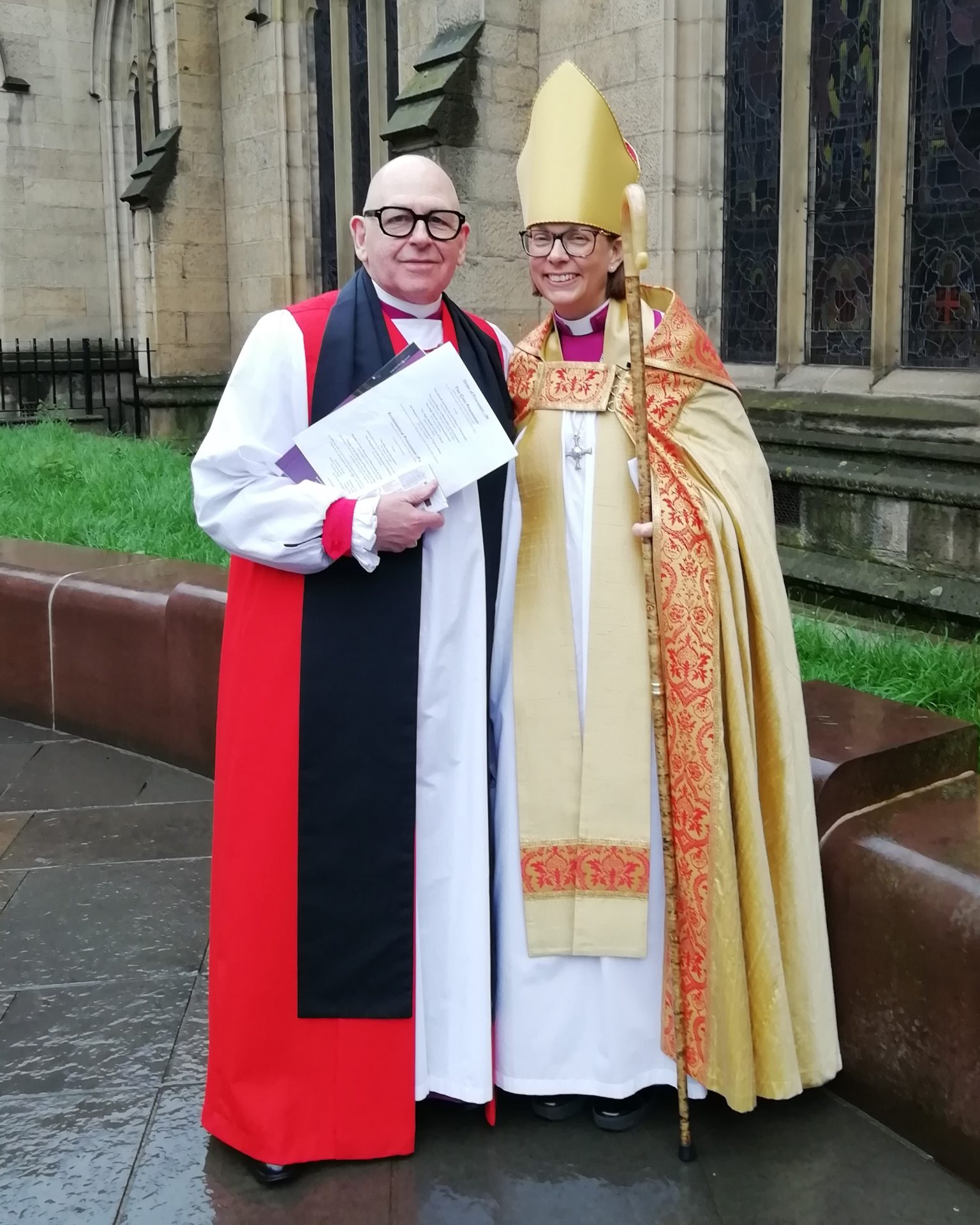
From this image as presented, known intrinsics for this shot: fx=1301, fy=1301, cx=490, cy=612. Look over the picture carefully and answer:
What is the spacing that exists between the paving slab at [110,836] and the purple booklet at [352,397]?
214 cm

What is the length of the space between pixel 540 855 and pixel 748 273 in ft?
19.9

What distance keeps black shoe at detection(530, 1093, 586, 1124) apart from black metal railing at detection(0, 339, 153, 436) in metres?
13.9

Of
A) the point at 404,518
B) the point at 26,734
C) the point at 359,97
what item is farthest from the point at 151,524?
the point at 359,97

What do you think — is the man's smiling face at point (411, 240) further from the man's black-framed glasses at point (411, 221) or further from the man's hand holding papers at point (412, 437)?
the man's hand holding papers at point (412, 437)

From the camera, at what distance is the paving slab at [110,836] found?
4.35 meters

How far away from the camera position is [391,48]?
36.6ft

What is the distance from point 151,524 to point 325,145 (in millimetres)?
6202

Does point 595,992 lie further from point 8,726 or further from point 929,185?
point 929,185

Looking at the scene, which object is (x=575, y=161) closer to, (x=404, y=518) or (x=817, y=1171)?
(x=404, y=518)

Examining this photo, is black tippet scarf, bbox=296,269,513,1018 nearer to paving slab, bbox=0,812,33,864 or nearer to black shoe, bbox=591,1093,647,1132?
black shoe, bbox=591,1093,647,1132

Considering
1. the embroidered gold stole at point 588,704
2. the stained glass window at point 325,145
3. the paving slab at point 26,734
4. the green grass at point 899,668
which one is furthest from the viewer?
the stained glass window at point 325,145

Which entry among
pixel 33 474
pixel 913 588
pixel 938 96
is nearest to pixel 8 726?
pixel 33 474

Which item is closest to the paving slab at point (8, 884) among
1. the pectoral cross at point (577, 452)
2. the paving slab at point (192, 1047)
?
the paving slab at point (192, 1047)

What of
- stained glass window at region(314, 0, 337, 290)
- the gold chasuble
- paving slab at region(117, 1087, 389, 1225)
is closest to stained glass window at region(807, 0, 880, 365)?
the gold chasuble
